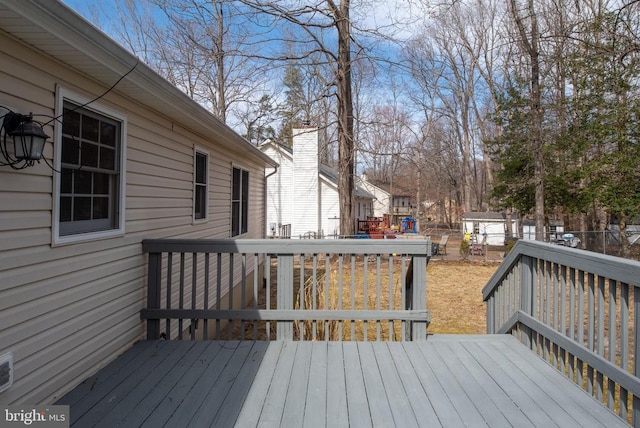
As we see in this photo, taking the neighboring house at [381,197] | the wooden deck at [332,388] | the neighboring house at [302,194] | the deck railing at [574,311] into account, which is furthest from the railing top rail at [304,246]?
the neighboring house at [381,197]

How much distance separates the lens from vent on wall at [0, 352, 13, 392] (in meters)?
2.03

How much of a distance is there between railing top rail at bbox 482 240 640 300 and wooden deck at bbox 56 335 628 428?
0.79 meters

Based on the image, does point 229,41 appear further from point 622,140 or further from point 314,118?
point 622,140

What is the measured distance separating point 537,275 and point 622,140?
10749 mm

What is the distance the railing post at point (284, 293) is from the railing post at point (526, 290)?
2000 mm

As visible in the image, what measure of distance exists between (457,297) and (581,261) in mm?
6465

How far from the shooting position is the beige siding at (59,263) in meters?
2.13

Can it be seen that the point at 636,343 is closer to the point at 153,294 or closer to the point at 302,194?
the point at 153,294

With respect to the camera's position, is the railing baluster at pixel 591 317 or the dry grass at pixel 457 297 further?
the dry grass at pixel 457 297

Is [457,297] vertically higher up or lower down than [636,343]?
lower down

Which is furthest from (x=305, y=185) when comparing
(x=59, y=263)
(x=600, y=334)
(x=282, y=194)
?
(x=600, y=334)

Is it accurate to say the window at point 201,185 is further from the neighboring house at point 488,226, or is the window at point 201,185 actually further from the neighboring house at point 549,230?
the neighboring house at point 488,226

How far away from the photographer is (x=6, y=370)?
206 centimetres

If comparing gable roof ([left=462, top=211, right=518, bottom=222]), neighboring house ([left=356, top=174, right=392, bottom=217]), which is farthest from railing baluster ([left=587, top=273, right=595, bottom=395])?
neighboring house ([left=356, top=174, right=392, bottom=217])
